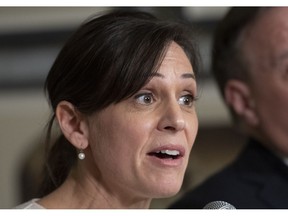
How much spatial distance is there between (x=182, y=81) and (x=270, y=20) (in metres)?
0.70

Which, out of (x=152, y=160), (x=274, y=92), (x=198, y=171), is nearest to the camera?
(x=152, y=160)

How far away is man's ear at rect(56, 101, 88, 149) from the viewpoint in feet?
3.85

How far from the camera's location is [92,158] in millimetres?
1201

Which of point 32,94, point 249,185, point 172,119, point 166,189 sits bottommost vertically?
point 32,94

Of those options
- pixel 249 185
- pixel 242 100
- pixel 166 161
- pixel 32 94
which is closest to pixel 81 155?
pixel 166 161

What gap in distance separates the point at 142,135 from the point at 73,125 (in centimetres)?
12

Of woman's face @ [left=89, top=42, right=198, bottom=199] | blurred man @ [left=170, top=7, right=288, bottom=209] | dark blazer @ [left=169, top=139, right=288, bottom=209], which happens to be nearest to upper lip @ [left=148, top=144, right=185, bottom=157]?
woman's face @ [left=89, top=42, right=198, bottom=199]

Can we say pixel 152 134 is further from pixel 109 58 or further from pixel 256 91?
pixel 256 91

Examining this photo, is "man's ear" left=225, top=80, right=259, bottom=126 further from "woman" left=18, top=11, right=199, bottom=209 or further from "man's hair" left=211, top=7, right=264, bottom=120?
"woman" left=18, top=11, right=199, bottom=209

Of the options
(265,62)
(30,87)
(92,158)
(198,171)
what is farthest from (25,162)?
(92,158)

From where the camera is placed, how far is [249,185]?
1628 millimetres

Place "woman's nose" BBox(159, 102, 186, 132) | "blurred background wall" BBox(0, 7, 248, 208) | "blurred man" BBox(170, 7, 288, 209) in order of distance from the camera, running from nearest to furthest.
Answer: "woman's nose" BBox(159, 102, 186, 132) < "blurred man" BBox(170, 7, 288, 209) < "blurred background wall" BBox(0, 7, 248, 208)

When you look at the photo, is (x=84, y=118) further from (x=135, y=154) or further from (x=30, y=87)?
(x=30, y=87)

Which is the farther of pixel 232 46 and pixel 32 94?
pixel 32 94
